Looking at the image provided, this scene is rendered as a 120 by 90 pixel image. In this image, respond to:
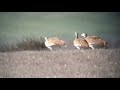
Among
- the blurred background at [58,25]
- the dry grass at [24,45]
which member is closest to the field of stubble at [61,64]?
the dry grass at [24,45]

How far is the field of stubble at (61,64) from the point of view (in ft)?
15.8

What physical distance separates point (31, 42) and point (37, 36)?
0.10m

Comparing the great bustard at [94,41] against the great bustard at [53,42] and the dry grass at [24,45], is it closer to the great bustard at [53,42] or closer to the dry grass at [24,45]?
the great bustard at [53,42]

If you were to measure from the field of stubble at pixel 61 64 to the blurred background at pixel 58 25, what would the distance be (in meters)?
0.15

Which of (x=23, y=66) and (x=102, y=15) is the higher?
(x=102, y=15)

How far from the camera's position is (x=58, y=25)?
191 inches

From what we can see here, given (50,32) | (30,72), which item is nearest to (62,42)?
(50,32)

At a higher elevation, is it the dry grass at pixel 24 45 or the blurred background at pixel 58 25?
the blurred background at pixel 58 25

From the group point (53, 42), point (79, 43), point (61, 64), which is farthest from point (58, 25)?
point (61, 64)

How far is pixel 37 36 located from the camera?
15.9ft

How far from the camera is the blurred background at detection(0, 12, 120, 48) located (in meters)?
4.84

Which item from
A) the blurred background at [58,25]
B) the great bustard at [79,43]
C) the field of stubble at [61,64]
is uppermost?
the blurred background at [58,25]

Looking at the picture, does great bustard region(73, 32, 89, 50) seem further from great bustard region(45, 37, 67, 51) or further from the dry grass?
the dry grass
